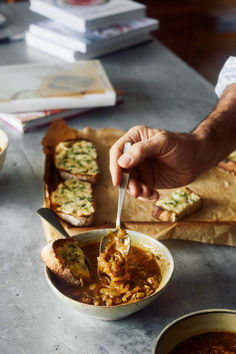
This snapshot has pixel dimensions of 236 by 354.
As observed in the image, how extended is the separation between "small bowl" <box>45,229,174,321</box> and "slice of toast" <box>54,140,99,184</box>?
1.54ft

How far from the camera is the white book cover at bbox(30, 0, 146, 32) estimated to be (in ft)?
8.63

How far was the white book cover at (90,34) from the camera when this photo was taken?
2639mm

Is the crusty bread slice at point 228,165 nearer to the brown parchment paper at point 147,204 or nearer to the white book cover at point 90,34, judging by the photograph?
the brown parchment paper at point 147,204

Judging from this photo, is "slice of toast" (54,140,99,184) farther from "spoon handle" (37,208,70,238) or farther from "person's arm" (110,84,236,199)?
"spoon handle" (37,208,70,238)

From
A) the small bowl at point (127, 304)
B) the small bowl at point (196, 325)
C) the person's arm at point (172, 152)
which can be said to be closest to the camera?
the small bowl at point (196, 325)

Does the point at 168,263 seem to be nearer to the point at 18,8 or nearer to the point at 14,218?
the point at 14,218

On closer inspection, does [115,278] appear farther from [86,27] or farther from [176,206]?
[86,27]

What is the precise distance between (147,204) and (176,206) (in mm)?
139

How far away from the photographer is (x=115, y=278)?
123 centimetres

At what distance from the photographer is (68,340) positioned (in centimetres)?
115

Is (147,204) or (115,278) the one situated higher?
(115,278)

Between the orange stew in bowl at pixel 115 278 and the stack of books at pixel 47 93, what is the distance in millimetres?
925

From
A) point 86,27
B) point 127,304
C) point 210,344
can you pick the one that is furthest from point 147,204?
point 86,27

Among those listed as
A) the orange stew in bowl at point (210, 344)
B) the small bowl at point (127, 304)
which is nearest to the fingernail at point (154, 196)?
the small bowl at point (127, 304)
